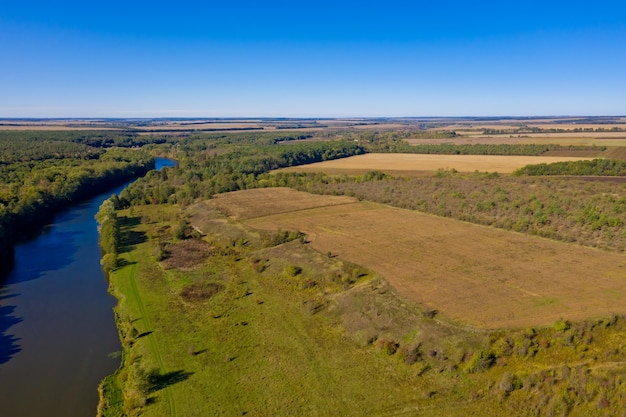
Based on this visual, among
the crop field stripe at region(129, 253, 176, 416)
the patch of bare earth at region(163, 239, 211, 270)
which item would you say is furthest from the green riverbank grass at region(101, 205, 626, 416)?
the patch of bare earth at region(163, 239, 211, 270)

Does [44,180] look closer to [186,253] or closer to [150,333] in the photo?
[186,253]

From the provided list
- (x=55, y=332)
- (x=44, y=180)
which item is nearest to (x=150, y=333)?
(x=55, y=332)

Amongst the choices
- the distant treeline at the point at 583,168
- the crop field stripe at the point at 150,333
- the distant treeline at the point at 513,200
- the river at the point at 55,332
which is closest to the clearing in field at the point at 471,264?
the distant treeline at the point at 513,200

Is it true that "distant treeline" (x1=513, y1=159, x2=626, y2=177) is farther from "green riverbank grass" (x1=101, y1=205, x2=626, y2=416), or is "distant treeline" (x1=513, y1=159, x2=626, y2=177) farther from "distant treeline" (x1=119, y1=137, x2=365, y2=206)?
"green riverbank grass" (x1=101, y1=205, x2=626, y2=416)

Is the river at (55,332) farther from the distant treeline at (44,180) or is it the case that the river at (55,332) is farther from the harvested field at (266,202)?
the harvested field at (266,202)

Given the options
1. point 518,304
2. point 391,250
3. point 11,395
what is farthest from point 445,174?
point 11,395

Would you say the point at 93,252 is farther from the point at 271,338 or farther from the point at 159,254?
the point at 271,338
